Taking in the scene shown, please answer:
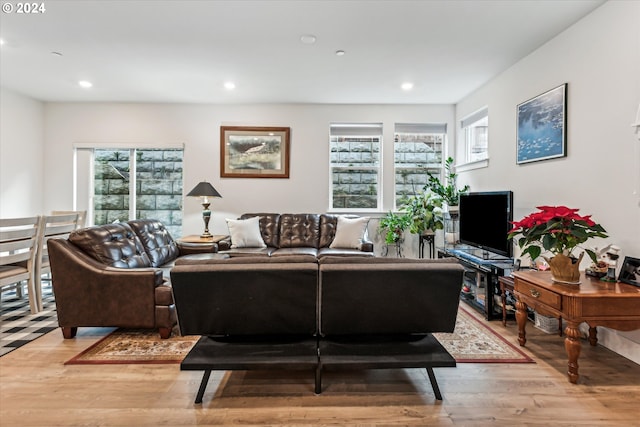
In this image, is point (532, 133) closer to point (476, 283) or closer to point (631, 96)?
point (631, 96)

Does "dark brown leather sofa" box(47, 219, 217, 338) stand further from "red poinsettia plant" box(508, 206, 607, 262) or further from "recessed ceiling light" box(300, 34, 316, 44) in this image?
"red poinsettia plant" box(508, 206, 607, 262)

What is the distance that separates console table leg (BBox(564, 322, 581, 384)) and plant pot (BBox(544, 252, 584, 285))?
0.31 m

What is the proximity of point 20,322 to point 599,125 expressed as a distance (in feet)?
17.2

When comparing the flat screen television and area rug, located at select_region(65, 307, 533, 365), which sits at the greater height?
the flat screen television

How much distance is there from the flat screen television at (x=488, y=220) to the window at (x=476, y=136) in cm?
87

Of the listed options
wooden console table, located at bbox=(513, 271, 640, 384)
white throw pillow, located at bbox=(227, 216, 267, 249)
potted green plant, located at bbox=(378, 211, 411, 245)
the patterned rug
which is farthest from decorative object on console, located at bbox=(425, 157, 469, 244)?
the patterned rug

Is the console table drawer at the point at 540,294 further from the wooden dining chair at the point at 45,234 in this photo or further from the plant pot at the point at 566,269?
the wooden dining chair at the point at 45,234

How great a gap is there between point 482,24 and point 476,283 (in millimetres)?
2465

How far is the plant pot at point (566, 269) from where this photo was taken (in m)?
2.12

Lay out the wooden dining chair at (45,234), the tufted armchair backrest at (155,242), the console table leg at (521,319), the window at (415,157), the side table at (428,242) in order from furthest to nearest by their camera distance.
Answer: the window at (415,157) < the side table at (428,242) < the tufted armchair backrest at (155,242) < the wooden dining chair at (45,234) < the console table leg at (521,319)

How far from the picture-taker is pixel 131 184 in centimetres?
523

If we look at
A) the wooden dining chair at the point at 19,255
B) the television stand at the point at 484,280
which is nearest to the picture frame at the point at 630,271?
the television stand at the point at 484,280

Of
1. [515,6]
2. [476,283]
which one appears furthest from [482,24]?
[476,283]

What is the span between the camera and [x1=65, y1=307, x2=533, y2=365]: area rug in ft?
7.59
